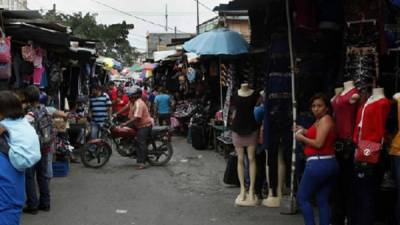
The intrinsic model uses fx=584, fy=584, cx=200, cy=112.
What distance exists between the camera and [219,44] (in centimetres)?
1117

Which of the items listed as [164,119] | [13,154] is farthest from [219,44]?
[164,119]

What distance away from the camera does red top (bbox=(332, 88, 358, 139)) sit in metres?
6.33

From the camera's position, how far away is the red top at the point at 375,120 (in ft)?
18.8

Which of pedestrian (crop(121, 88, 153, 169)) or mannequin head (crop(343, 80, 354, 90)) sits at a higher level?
mannequin head (crop(343, 80, 354, 90))

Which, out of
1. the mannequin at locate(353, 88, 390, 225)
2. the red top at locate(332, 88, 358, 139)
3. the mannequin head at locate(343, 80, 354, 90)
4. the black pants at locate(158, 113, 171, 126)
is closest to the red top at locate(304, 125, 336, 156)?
the red top at locate(332, 88, 358, 139)

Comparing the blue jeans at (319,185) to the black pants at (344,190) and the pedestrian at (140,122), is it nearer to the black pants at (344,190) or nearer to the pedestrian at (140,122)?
the black pants at (344,190)

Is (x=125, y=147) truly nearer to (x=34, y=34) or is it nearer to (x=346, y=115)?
(x=34, y=34)

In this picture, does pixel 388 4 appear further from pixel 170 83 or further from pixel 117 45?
pixel 117 45

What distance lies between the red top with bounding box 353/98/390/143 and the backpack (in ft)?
14.4

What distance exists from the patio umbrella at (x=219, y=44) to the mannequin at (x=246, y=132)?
7.96 ft

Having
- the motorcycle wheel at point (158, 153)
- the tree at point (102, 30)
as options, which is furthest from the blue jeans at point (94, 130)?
the tree at point (102, 30)

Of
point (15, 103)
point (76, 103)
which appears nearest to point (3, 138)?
point (15, 103)

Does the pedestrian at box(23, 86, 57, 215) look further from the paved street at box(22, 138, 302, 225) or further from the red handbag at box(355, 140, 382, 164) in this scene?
the red handbag at box(355, 140, 382, 164)

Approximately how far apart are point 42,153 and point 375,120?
471 cm
